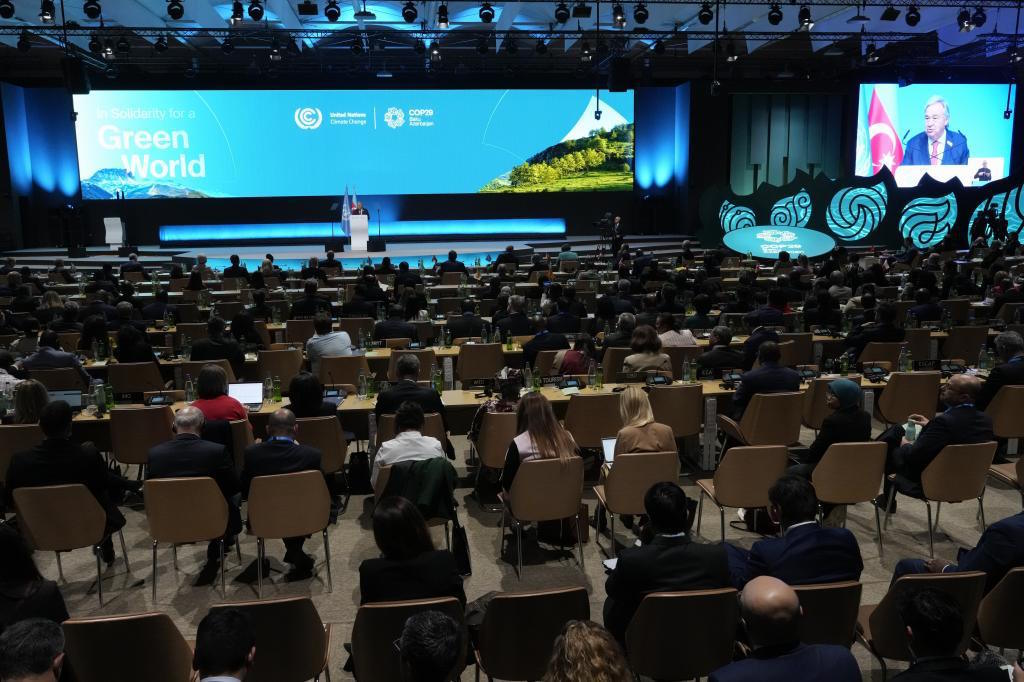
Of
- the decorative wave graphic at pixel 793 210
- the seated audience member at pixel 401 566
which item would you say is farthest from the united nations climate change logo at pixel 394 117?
the seated audience member at pixel 401 566

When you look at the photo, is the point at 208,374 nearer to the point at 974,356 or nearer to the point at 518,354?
the point at 518,354

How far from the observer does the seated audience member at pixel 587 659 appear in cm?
227

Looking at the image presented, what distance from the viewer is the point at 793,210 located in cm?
1922

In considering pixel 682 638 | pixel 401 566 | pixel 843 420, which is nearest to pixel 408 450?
pixel 401 566

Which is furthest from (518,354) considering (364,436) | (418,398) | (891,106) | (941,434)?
(891,106)

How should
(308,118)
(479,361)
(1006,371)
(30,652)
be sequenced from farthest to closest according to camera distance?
(308,118) < (479,361) < (1006,371) < (30,652)

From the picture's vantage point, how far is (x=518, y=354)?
891 cm

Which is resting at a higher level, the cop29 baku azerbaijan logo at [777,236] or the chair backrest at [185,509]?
the cop29 baku azerbaijan logo at [777,236]

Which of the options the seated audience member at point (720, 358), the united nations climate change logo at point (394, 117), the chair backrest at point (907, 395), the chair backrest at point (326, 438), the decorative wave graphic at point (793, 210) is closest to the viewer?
the chair backrest at point (326, 438)

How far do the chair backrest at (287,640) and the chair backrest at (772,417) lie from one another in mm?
3926

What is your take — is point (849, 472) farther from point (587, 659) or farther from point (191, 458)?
point (191, 458)

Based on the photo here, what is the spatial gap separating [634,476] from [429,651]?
278 cm

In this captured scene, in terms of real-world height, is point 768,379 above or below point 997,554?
above

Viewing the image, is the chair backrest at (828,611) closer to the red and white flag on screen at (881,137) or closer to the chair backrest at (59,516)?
the chair backrest at (59,516)
